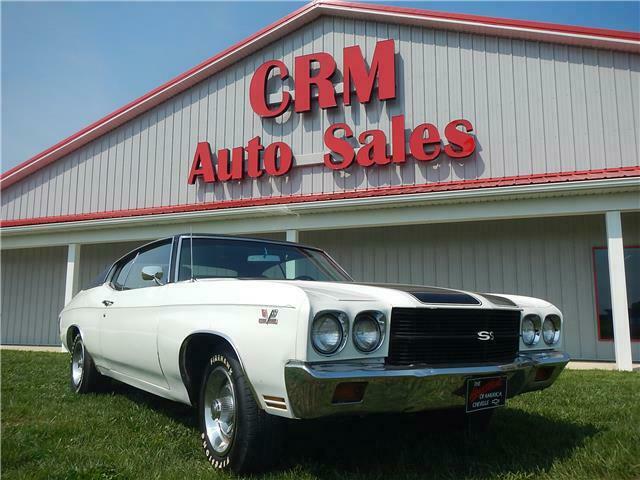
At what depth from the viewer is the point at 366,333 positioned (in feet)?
9.17

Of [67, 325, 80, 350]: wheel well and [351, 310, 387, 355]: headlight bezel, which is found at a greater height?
[351, 310, 387, 355]: headlight bezel

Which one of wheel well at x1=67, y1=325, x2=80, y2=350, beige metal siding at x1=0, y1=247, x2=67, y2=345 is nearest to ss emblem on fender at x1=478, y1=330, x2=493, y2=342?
wheel well at x1=67, y1=325, x2=80, y2=350

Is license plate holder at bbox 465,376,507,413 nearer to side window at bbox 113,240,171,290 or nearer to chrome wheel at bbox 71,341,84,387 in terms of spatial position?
side window at bbox 113,240,171,290

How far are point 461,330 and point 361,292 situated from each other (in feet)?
2.06

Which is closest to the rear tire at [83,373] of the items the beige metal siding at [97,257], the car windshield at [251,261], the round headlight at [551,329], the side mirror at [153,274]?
the side mirror at [153,274]

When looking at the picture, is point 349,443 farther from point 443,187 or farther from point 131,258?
point 443,187

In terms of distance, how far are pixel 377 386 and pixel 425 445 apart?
1235 mm

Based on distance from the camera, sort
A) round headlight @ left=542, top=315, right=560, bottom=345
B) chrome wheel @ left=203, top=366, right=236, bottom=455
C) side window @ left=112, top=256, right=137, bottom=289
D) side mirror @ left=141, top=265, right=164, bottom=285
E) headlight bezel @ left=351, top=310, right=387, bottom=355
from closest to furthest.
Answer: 1. headlight bezel @ left=351, top=310, right=387, bottom=355
2. chrome wheel @ left=203, top=366, right=236, bottom=455
3. round headlight @ left=542, top=315, right=560, bottom=345
4. side mirror @ left=141, top=265, right=164, bottom=285
5. side window @ left=112, top=256, right=137, bottom=289

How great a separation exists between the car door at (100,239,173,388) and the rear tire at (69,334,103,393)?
62cm

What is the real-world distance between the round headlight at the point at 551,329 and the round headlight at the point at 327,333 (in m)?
1.76

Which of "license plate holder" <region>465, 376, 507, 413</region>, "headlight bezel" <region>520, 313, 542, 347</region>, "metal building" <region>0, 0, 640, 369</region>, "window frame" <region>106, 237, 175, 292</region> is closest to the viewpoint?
"license plate holder" <region>465, 376, 507, 413</region>

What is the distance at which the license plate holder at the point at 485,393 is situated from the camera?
9.70 ft

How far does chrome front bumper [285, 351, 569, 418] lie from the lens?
2529 mm

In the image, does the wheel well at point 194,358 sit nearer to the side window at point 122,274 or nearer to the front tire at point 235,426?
the front tire at point 235,426
